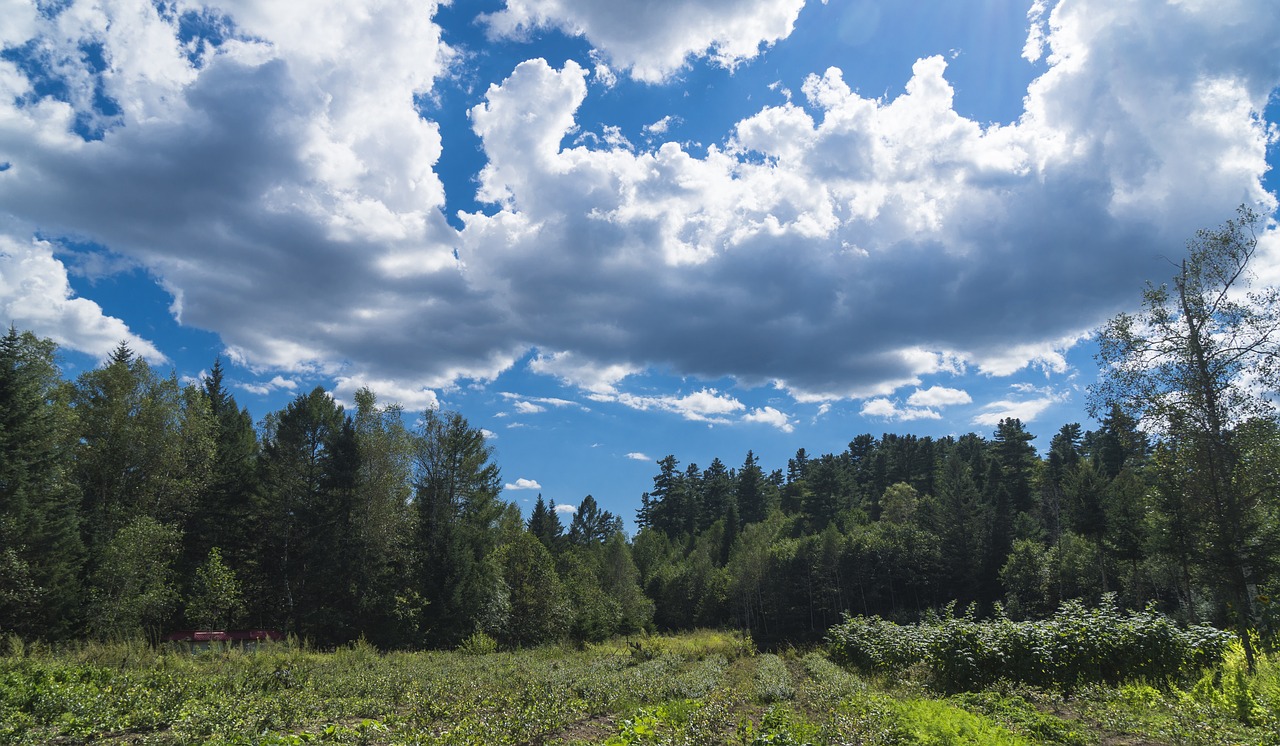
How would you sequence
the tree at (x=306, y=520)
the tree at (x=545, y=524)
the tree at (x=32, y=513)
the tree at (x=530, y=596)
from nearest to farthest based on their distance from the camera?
the tree at (x=32, y=513), the tree at (x=306, y=520), the tree at (x=530, y=596), the tree at (x=545, y=524)

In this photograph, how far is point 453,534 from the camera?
37.5 m

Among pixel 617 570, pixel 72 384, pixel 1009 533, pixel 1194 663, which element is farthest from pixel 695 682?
pixel 1009 533

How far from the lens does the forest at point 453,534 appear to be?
16916 mm

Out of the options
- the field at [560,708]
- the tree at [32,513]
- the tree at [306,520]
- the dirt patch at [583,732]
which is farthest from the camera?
the tree at [306,520]

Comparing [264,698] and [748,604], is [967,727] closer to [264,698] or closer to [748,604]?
[264,698]

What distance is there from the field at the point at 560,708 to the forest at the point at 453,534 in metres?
4.35

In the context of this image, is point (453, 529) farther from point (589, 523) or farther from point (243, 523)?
point (589, 523)

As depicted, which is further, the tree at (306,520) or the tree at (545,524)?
the tree at (545,524)

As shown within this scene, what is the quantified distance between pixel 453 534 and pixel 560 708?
92.4ft

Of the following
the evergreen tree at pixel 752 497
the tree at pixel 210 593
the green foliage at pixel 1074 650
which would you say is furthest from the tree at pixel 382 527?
the evergreen tree at pixel 752 497

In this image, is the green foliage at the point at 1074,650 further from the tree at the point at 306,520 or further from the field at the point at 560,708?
the tree at the point at 306,520

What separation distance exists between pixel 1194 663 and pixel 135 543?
3614cm

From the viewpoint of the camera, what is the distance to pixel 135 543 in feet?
89.1

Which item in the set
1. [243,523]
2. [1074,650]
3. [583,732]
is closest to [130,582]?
[243,523]
